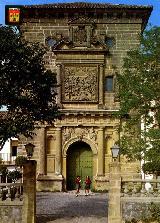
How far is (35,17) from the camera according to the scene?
3431 centimetres

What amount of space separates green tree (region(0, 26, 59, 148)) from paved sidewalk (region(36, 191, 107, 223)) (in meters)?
4.06

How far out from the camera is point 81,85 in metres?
33.2

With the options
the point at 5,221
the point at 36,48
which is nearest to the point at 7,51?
the point at 36,48

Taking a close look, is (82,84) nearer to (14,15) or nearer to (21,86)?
(14,15)

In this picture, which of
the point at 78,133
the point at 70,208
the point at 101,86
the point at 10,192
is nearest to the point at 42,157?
the point at 78,133

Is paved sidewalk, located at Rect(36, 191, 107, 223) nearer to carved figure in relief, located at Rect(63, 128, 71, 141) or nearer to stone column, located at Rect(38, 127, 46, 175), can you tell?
stone column, located at Rect(38, 127, 46, 175)

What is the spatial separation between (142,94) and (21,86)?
18.9 feet

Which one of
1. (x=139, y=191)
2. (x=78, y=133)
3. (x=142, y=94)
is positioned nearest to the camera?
(x=139, y=191)

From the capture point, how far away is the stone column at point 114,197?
64.5 feet

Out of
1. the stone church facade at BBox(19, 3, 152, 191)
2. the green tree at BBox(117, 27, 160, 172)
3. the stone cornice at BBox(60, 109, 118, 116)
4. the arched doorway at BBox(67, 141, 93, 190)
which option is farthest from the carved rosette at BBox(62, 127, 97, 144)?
the green tree at BBox(117, 27, 160, 172)

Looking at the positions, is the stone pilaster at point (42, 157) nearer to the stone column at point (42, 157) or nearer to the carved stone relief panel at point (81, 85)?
the stone column at point (42, 157)

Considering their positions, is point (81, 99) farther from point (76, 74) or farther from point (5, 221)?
point (5, 221)

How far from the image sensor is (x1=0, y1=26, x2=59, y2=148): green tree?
62.7ft

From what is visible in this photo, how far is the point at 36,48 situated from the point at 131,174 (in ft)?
47.8
